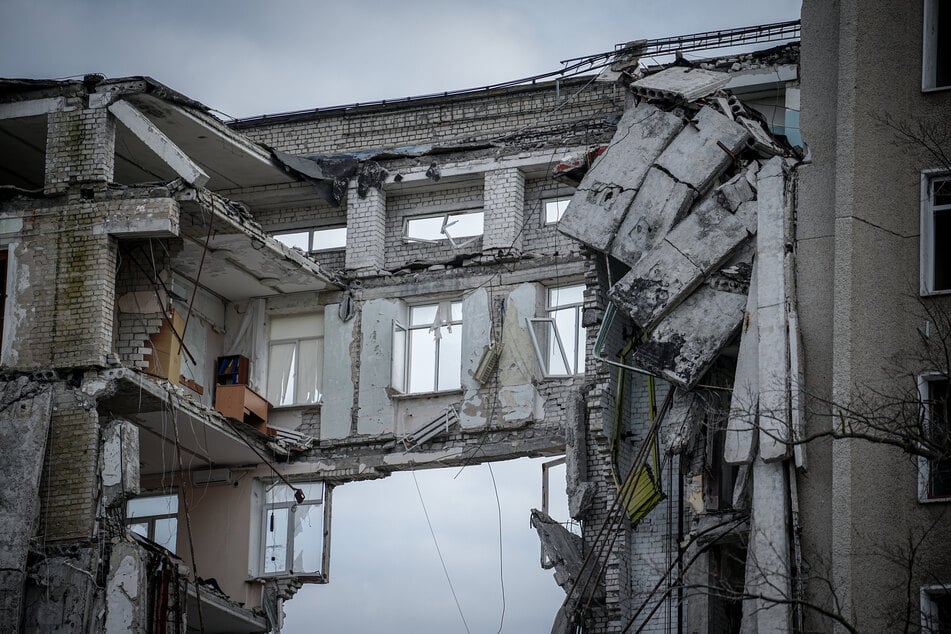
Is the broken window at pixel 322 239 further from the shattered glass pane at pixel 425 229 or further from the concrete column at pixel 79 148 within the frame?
the concrete column at pixel 79 148

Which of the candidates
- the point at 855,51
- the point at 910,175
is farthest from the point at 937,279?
the point at 855,51

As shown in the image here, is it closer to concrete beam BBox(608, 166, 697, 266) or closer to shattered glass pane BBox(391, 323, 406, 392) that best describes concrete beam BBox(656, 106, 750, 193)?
concrete beam BBox(608, 166, 697, 266)

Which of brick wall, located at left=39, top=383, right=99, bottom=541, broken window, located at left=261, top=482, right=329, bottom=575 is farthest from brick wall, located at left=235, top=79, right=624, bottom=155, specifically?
brick wall, located at left=39, top=383, right=99, bottom=541

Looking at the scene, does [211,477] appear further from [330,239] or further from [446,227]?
[446,227]

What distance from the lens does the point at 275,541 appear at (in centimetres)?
3047

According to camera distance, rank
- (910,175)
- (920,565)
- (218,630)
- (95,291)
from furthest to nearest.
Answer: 1. (218,630)
2. (95,291)
3. (910,175)
4. (920,565)

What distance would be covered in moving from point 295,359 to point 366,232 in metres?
2.80

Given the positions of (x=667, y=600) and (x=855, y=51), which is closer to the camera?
(x=855, y=51)

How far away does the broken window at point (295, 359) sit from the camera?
31.3m

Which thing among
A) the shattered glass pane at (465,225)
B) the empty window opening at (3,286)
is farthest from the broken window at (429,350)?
the empty window opening at (3,286)

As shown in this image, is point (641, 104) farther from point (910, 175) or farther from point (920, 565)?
point (920, 565)

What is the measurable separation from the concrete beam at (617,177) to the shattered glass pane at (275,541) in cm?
940

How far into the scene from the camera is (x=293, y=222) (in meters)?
32.3

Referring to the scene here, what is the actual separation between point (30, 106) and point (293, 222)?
19.7ft
